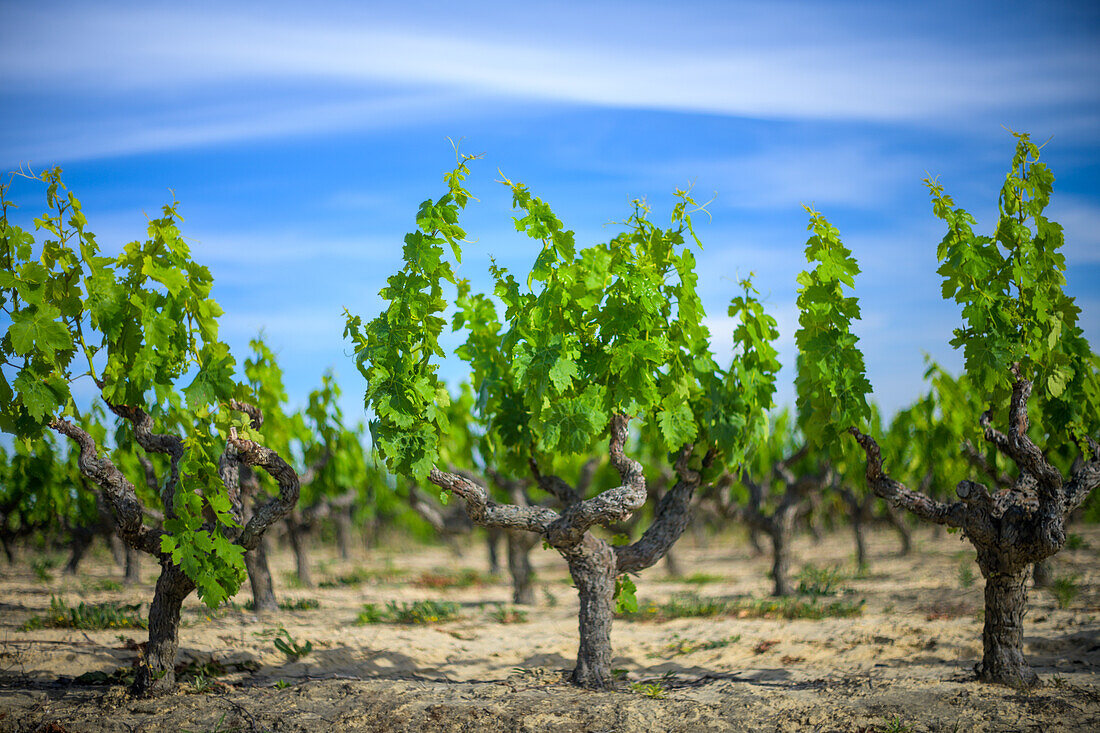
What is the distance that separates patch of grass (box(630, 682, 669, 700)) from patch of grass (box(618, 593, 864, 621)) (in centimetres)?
392

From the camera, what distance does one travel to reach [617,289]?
25.4 ft

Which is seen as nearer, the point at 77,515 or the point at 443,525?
the point at 443,525

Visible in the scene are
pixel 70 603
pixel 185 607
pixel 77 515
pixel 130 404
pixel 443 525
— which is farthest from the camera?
pixel 77 515

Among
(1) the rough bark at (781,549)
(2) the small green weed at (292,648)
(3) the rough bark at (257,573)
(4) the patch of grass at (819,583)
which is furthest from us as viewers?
(1) the rough bark at (781,549)

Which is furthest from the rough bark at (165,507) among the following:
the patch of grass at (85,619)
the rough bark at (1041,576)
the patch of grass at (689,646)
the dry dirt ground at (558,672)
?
the rough bark at (1041,576)

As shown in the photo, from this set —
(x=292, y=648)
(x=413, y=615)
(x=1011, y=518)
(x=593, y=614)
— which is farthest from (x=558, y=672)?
(x=1011, y=518)

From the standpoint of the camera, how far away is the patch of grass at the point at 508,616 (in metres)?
12.7

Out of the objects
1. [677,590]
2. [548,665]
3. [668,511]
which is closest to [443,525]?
[677,590]

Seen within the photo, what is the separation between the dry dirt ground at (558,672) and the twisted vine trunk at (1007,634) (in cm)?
26

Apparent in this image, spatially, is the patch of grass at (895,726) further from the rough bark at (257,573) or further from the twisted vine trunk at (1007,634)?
the rough bark at (257,573)

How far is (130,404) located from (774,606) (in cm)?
973

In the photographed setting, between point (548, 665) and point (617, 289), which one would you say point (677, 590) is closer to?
point (548, 665)

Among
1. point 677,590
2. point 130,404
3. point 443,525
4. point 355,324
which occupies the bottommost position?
point 677,590

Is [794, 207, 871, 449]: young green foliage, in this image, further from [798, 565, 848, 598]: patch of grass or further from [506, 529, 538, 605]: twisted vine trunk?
[506, 529, 538, 605]: twisted vine trunk
